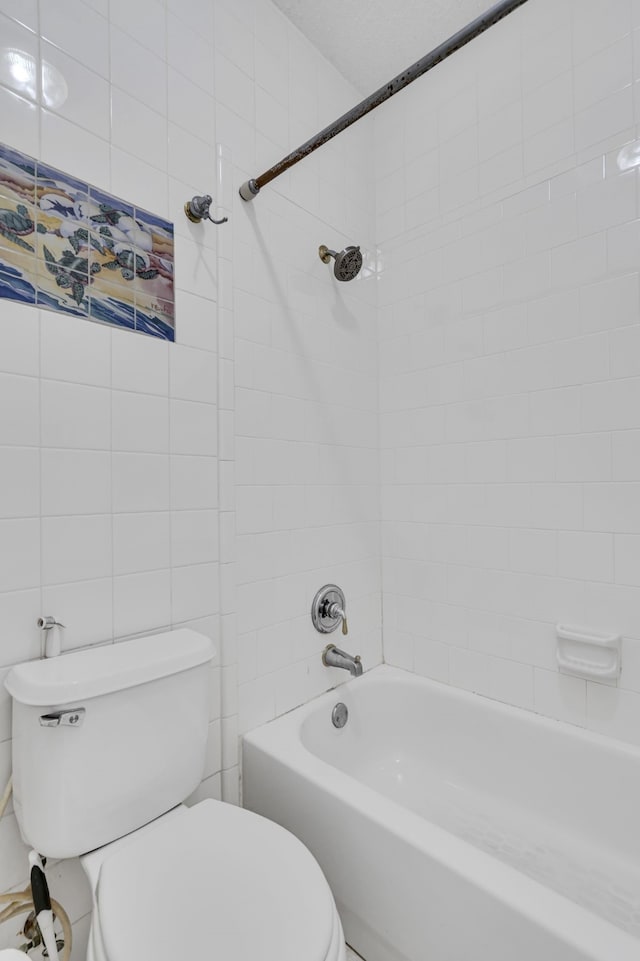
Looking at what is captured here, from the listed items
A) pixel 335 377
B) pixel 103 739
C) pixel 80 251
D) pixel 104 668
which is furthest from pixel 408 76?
pixel 103 739

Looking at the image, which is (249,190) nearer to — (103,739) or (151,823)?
(103,739)

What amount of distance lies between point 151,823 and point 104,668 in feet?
1.30

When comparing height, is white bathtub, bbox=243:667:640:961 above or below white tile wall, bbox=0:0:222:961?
below

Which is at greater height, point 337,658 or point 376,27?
point 376,27

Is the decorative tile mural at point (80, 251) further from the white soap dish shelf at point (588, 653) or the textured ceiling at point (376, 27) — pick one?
the white soap dish shelf at point (588, 653)

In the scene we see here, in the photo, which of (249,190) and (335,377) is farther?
(335,377)

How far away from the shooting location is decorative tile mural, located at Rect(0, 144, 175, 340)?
1.09 meters

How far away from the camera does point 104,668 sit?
1.06 m

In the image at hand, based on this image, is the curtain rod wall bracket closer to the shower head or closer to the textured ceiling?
the shower head

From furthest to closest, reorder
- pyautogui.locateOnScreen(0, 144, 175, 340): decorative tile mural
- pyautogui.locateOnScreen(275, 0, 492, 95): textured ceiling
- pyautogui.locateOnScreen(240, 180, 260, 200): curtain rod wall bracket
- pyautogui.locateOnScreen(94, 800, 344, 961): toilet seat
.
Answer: pyautogui.locateOnScreen(275, 0, 492, 95): textured ceiling
pyautogui.locateOnScreen(240, 180, 260, 200): curtain rod wall bracket
pyautogui.locateOnScreen(0, 144, 175, 340): decorative tile mural
pyautogui.locateOnScreen(94, 800, 344, 961): toilet seat

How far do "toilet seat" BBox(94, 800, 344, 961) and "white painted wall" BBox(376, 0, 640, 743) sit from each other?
1017mm

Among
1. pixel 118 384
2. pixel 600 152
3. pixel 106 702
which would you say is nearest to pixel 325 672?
pixel 106 702

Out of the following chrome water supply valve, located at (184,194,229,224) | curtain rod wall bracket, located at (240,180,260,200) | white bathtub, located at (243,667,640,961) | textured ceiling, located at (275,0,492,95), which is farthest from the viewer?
textured ceiling, located at (275,0,492,95)

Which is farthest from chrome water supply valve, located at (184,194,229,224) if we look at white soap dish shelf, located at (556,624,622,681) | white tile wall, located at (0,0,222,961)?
white soap dish shelf, located at (556,624,622,681)
